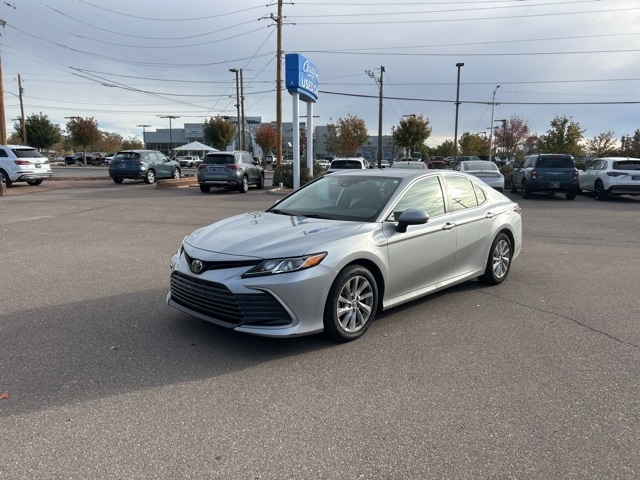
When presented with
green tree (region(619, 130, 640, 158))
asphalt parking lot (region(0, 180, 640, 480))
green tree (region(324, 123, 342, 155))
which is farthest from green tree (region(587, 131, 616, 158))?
asphalt parking lot (region(0, 180, 640, 480))

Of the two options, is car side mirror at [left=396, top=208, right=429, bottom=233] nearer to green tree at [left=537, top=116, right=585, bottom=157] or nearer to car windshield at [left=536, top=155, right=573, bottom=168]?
car windshield at [left=536, top=155, right=573, bottom=168]

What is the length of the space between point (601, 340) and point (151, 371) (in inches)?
154

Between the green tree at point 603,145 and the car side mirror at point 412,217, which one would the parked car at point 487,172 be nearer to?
the car side mirror at point 412,217

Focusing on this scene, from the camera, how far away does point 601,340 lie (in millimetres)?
4398

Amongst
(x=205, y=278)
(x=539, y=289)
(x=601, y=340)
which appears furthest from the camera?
(x=539, y=289)

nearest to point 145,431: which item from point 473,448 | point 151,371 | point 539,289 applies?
point 151,371

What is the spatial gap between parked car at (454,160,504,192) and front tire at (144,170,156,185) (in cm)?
1542

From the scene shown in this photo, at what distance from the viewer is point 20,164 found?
20.7m

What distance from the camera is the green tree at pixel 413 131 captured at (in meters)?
53.5

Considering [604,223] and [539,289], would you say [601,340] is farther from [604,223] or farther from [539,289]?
[604,223]

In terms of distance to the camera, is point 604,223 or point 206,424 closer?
point 206,424

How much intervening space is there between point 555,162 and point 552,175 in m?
0.70

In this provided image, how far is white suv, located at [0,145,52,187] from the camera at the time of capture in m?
20.6

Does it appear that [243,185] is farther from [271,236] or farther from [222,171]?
[271,236]
